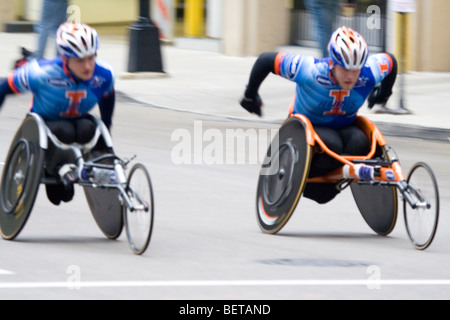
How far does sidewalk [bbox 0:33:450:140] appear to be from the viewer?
1516cm

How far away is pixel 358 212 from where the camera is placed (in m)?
10.1

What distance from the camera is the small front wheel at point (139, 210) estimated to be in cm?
779

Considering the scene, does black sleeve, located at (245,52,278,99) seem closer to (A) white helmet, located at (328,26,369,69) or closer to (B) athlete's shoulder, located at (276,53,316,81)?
(B) athlete's shoulder, located at (276,53,316,81)

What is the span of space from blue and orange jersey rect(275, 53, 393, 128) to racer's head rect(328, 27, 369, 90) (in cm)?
8

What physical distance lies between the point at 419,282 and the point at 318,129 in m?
1.90

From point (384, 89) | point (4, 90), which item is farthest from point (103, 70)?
point (384, 89)

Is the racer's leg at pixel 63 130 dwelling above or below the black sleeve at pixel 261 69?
below

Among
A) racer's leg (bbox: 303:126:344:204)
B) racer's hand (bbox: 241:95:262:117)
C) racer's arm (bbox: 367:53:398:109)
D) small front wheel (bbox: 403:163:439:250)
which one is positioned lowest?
small front wheel (bbox: 403:163:439:250)

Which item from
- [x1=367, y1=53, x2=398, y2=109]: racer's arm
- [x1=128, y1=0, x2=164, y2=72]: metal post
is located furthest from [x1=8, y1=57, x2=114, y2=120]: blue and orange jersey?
[x1=128, y1=0, x2=164, y2=72]: metal post

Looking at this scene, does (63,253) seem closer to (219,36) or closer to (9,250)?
(9,250)

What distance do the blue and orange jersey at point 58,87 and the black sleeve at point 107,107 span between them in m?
0.15

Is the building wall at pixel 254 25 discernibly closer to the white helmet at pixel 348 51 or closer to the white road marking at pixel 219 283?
the white helmet at pixel 348 51

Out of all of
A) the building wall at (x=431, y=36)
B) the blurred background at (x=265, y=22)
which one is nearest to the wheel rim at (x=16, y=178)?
the blurred background at (x=265, y=22)
